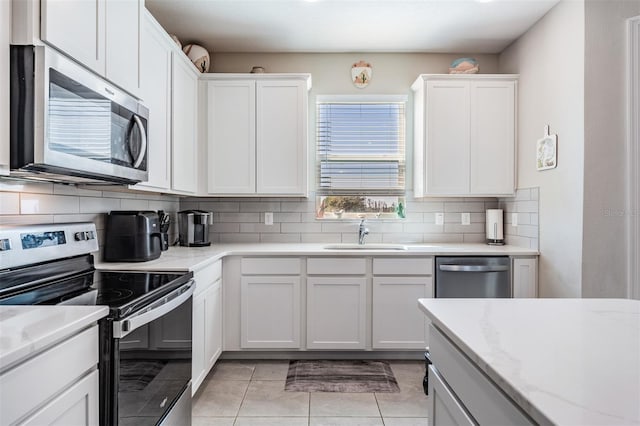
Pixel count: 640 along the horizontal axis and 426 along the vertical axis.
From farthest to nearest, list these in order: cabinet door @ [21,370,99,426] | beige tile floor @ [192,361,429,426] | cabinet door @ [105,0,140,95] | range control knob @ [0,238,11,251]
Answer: beige tile floor @ [192,361,429,426]
cabinet door @ [105,0,140,95]
range control knob @ [0,238,11,251]
cabinet door @ [21,370,99,426]

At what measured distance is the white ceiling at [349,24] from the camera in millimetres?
2639

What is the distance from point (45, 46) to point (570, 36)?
9.57 feet

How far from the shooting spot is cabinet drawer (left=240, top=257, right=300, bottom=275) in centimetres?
281

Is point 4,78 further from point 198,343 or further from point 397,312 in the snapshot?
point 397,312

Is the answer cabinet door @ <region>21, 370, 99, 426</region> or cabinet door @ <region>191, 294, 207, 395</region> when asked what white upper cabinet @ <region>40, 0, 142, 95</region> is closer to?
cabinet door @ <region>21, 370, 99, 426</region>

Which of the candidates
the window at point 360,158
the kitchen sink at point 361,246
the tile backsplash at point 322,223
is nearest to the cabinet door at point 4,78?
the tile backsplash at point 322,223

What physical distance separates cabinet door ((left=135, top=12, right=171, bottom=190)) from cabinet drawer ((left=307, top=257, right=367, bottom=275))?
3.85 feet

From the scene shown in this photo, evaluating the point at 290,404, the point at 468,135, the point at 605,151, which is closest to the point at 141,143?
the point at 290,404

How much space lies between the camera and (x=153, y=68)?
2221 mm

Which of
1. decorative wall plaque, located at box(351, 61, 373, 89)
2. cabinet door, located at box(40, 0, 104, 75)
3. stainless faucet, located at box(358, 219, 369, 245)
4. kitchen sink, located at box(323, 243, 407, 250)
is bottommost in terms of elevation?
kitchen sink, located at box(323, 243, 407, 250)

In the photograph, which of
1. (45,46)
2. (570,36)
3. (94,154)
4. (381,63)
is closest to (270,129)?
(381,63)

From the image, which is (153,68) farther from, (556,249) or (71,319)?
(556,249)

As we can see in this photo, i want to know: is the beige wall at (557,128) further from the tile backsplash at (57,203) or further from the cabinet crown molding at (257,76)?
the tile backsplash at (57,203)

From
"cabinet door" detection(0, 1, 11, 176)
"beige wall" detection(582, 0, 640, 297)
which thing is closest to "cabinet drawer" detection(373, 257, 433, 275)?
"beige wall" detection(582, 0, 640, 297)
